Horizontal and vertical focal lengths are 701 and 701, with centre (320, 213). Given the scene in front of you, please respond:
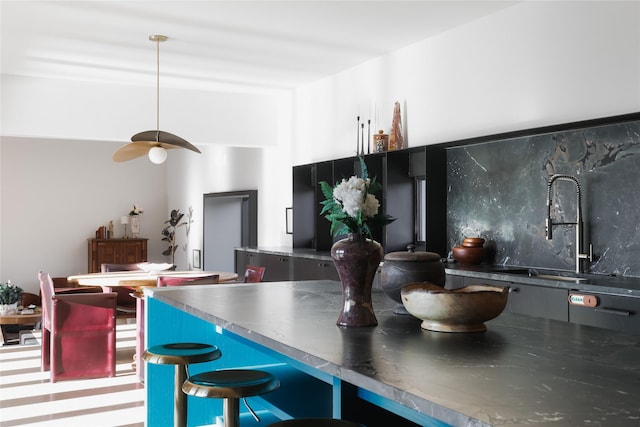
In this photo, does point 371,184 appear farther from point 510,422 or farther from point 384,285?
point 510,422

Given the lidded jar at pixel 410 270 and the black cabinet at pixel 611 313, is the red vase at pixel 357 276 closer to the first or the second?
the lidded jar at pixel 410 270

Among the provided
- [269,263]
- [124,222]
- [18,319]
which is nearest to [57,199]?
[124,222]

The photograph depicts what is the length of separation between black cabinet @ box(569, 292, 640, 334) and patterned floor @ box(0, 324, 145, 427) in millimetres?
2757

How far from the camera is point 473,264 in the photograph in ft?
17.0

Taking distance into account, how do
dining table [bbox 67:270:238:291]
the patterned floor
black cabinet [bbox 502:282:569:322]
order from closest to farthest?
black cabinet [bbox 502:282:569:322] → the patterned floor → dining table [bbox 67:270:238:291]

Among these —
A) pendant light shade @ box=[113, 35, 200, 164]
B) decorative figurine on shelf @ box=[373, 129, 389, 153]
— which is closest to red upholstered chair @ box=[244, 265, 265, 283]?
pendant light shade @ box=[113, 35, 200, 164]

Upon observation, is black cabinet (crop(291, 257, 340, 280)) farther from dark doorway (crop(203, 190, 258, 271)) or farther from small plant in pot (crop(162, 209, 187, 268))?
small plant in pot (crop(162, 209, 187, 268))

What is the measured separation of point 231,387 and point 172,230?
34.3 ft

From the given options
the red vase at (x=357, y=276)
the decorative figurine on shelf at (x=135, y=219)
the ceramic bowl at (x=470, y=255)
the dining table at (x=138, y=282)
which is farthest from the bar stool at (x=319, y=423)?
the decorative figurine on shelf at (x=135, y=219)

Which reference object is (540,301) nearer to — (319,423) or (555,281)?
(555,281)

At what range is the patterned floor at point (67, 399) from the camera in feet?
15.0

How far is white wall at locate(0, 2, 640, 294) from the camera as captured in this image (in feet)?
14.7

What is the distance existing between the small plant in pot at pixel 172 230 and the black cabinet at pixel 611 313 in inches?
354

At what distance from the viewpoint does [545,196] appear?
477 cm
